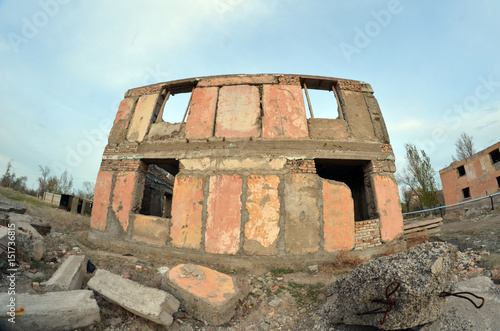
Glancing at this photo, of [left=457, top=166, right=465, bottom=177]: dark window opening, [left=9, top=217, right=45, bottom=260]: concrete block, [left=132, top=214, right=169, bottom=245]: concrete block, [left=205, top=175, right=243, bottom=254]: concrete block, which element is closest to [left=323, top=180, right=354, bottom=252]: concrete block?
[left=205, top=175, right=243, bottom=254]: concrete block

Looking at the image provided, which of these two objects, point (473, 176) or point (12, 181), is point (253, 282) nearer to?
point (473, 176)

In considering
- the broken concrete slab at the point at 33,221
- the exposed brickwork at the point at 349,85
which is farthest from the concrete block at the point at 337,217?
the broken concrete slab at the point at 33,221

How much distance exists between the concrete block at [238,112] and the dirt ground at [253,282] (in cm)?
370

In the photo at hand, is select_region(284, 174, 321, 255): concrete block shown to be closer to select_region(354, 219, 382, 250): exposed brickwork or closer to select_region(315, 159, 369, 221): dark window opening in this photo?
select_region(354, 219, 382, 250): exposed brickwork

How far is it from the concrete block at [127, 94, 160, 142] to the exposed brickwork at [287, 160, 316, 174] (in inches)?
188

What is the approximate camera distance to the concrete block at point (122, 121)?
7.74 m

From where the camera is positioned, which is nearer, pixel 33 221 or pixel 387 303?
pixel 387 303

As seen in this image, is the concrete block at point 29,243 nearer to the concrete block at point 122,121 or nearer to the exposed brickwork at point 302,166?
the concrete block at point 122,121

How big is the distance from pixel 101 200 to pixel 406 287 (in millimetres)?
7714

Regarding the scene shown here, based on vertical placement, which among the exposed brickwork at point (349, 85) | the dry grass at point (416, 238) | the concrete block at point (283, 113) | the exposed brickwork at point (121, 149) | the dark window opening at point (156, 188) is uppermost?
the exposed brickwork at point (349, 85)

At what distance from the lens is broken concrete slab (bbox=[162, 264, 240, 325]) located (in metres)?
3.40

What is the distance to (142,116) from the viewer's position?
7852 mm

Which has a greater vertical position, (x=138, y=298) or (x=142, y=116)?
(x=142, y=116)

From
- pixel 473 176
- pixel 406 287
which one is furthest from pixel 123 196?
pixel 473 176
